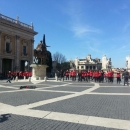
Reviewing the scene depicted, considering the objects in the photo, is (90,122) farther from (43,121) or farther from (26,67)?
(26,67)

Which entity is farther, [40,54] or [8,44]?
[8,44]

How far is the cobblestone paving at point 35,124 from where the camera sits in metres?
5.82

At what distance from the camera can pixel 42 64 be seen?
3278cm

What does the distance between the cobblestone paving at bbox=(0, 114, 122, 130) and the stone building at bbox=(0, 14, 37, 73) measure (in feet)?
137

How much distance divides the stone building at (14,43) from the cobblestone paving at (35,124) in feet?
137

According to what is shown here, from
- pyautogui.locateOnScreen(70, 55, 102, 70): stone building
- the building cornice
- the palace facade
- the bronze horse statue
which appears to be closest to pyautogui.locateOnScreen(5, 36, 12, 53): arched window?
the building cornice

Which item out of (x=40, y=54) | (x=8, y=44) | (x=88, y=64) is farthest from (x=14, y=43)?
(x=88, y=64)

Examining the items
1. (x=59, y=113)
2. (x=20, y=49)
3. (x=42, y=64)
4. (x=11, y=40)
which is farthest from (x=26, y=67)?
A: (x=59, y=113)

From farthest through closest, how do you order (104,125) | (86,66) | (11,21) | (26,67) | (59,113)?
(86,66) < (26,67) < (11,21) < (59,113) < (104,125)

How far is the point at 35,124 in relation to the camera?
6.18 m

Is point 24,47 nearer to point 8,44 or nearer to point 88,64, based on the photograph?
point 8,44

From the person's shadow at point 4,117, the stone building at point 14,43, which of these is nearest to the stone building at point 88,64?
the stone building at point 14,43

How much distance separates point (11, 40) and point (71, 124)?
47.2m

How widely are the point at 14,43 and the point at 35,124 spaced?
47.6 m
